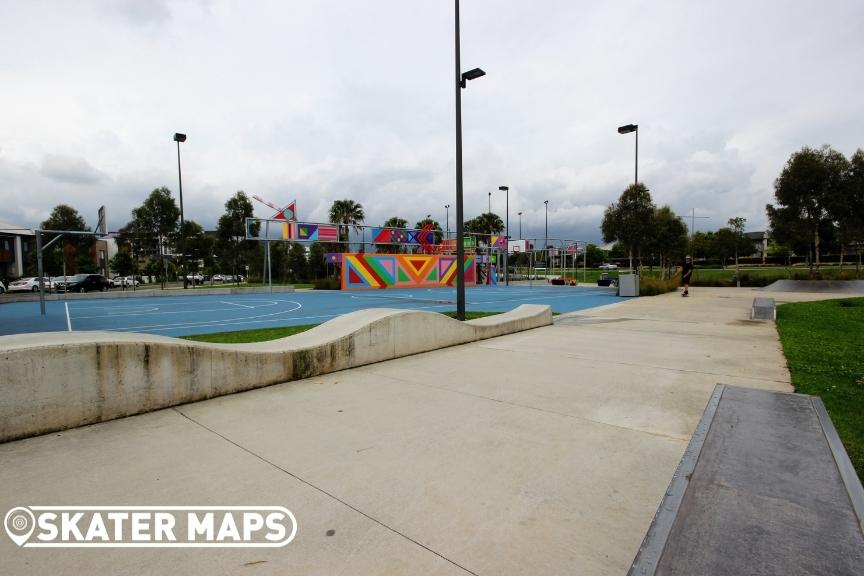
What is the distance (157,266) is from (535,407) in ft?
243

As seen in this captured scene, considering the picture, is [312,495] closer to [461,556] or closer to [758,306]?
[461,556]

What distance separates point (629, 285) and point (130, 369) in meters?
23.9

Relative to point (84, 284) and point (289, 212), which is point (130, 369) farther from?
point (84, 284)

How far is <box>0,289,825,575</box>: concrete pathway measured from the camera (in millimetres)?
2295

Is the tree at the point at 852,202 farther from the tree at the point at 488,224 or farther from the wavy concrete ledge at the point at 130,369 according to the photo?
the tree at the point at 488,224

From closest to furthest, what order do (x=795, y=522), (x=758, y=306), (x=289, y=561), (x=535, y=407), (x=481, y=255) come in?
(x=289, y=561)
(x=795, y=522)
(x=535, y=407)
(x=758, y=306)
(x=481, y=255)

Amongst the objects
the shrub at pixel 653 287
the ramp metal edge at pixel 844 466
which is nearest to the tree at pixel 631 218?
the shrub at pixel 653 287

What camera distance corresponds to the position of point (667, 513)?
2.60 meters

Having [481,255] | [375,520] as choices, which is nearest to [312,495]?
[375,520]

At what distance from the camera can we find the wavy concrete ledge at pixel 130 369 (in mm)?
3824

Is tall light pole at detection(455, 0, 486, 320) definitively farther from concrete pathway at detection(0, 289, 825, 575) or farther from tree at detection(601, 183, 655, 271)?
tree at detection(601, 183, 655, 271)

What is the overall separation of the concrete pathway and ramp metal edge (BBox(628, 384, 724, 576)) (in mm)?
66

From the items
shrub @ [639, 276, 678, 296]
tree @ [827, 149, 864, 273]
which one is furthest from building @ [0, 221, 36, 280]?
tree @ [827, 149, 864, 273]

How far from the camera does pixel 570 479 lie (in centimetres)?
311
